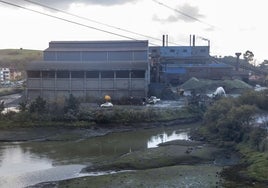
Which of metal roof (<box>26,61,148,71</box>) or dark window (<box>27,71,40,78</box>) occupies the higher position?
metal roof (<box>26,61,148,71</box>)

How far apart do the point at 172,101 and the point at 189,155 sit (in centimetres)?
2863

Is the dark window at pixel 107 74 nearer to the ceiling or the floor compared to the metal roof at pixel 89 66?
nearer to the floor

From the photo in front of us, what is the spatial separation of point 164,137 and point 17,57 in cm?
10223

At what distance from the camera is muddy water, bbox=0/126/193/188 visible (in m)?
25.4

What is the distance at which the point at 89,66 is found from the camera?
60094 mm

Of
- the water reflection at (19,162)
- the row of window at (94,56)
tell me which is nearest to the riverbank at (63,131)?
the water reflection at (19,162)

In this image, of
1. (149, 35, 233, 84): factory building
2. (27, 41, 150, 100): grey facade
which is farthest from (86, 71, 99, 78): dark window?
(149, 35, 233, 84): factory building

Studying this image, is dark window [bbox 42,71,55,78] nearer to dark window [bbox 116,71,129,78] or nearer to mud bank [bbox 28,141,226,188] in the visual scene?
dark window [bbox 116,71,129,78]

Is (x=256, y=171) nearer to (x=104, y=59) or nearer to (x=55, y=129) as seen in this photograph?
(x=55, y=129)

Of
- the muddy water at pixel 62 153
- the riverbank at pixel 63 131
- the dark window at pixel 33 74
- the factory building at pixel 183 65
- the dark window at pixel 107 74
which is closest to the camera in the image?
the muddy water at pixel 62 153

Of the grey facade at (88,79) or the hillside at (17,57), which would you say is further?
the hillside at (17,57)

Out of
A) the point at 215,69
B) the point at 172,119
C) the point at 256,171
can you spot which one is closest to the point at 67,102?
the point at 172,119

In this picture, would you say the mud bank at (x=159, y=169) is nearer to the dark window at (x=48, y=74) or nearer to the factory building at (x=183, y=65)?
the dark window at (x=48, y=74)

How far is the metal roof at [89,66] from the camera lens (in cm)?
5931
